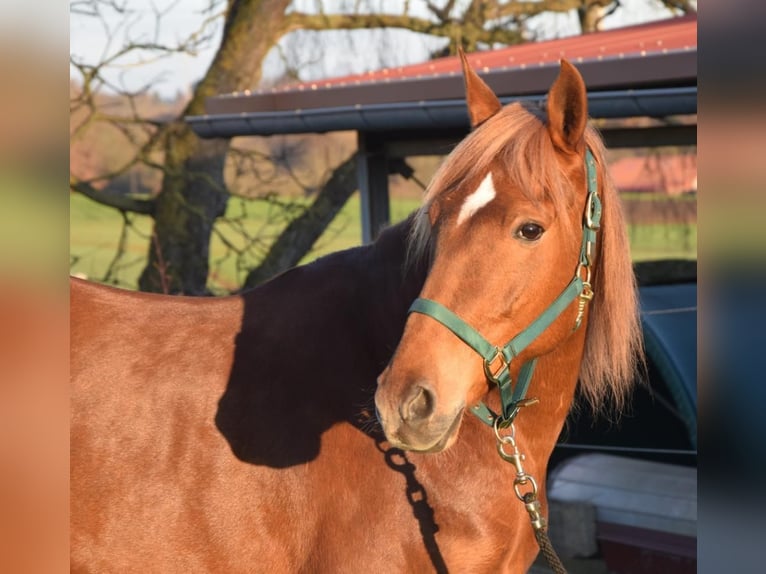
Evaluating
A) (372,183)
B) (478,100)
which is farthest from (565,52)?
(478,100)

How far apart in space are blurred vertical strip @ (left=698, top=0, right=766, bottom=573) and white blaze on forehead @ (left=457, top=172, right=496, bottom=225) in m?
1.23

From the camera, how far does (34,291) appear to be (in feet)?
2.27

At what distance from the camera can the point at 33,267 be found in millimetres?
676

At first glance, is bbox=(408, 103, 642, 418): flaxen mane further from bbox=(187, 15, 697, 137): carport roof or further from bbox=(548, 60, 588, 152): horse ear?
bbox=(187, 15, 697, 137): carport roof

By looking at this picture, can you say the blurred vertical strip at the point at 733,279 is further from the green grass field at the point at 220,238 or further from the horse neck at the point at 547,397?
the green grass field at the point at 220,238

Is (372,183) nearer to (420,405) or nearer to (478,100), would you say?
(478,100)

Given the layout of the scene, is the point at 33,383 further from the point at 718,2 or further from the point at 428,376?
the point at 428,376

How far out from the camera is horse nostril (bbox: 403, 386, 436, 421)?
1.74 m

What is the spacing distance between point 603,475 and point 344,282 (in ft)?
10.4

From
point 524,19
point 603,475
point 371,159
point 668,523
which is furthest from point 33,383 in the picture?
point 524,19

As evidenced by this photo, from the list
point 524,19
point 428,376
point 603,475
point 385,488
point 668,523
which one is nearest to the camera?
point 428,376

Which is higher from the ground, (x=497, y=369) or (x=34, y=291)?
(x=34, y=291)

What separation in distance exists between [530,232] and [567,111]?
315mm

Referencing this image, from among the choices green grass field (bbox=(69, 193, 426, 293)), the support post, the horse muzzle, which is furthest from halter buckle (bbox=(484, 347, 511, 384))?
green grass field (bbox=(69, 193, 426, 293))
